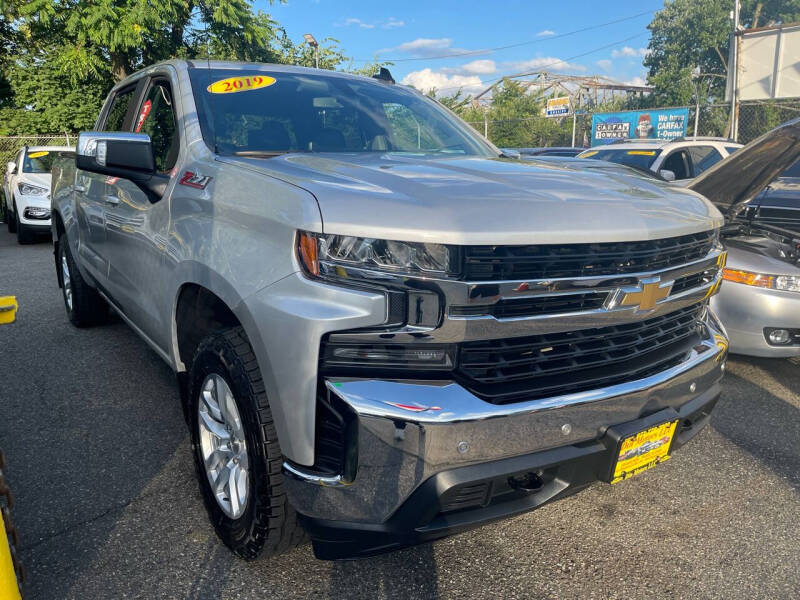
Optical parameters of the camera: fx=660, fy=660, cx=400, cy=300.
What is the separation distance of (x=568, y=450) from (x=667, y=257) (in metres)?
0.77

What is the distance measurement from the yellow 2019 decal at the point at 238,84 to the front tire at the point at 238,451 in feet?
4.39

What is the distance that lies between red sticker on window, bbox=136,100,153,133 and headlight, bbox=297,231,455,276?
2.09 meters

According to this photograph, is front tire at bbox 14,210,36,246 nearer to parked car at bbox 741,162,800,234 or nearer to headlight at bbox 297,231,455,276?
parked car at bbox 741,162,800,234

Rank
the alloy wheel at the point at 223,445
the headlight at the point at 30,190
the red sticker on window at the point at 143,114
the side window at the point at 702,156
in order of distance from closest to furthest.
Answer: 1. the alloy wheel at the point at 223,445
2. the red sticker on window at the point at 143,114
3. the side window at the point at 702,156
4. the headlight at the point at 30,190

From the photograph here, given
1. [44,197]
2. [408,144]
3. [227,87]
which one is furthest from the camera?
[44,197]

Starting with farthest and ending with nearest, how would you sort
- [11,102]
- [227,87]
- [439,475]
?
[11,102] < [227,87] < [439,475]

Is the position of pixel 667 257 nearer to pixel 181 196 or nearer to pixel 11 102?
pixel 181 196

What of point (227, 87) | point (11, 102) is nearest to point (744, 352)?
point (227, 87)

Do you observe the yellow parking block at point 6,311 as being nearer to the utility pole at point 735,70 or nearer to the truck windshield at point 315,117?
the truck windshield at point 315,117

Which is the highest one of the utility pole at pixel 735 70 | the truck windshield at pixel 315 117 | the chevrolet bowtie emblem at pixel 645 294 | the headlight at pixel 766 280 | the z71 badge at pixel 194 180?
the utility pole at pixel 735 70

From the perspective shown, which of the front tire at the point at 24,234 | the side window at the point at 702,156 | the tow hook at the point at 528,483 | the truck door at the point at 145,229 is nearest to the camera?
the tow hook at the point at 528,483

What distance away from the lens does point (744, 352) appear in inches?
159

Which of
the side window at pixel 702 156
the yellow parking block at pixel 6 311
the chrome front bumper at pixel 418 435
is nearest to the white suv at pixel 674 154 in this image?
A: the side window at pixel 702 156

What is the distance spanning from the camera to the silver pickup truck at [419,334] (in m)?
1.80
